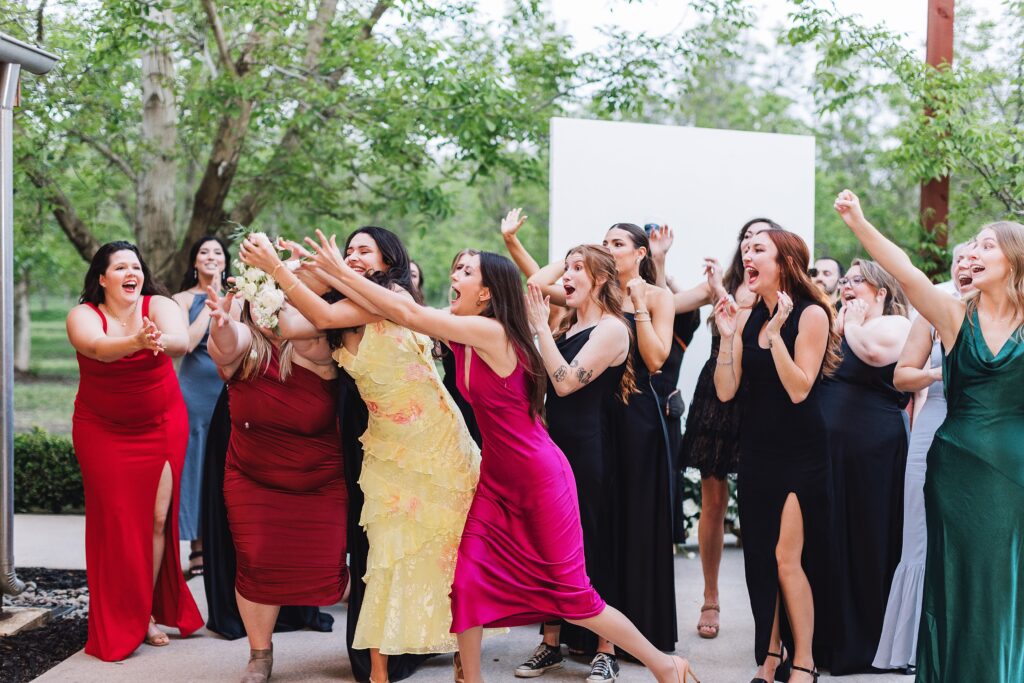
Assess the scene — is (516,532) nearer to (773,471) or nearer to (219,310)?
(773,471)

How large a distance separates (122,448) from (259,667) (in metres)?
1.33

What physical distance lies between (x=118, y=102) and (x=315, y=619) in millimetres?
5539

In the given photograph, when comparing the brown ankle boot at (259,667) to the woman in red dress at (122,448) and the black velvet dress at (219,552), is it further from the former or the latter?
the woman in red dress at (122,448)

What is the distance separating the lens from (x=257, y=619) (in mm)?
4688

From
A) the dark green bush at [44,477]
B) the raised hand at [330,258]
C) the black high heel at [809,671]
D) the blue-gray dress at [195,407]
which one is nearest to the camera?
the raised hand at [330,258]

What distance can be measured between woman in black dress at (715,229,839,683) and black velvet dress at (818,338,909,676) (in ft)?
1.63

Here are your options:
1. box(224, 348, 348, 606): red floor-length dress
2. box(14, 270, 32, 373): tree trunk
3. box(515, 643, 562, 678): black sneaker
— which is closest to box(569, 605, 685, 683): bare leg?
box(515, 643, 562, 678): black sneaker

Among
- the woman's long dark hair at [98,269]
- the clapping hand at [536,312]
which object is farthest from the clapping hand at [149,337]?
the clapping hand at [536,312]

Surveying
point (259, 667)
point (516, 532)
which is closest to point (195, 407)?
point (259, 667)

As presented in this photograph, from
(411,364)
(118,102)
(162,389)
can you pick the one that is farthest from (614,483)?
(118,102)

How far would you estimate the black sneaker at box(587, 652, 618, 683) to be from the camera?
4773mm

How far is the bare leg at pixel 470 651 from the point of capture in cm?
410

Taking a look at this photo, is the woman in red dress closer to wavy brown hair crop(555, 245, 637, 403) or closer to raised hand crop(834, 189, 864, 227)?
wavy brown hair crop(555, 245, 637, 403)

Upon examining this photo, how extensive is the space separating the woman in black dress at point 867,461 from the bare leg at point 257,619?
2.66 metres
